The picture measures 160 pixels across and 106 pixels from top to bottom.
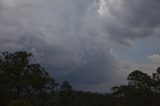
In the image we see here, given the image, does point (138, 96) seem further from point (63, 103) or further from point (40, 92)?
point (40, 92)

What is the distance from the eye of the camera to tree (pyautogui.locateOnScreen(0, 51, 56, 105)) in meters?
69.3

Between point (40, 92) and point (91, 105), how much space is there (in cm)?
5096

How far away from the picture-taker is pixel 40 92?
2879 inches

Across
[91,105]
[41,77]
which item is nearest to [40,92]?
[41,77]

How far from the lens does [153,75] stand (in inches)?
3797

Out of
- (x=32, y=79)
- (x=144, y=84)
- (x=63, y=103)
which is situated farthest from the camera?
(x=63, y=103)

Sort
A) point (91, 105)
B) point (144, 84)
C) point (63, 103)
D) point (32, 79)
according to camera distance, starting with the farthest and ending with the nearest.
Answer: point (91, 105), point (63, 103), point (144, 84), point (32, 79)

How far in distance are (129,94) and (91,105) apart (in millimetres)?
26372

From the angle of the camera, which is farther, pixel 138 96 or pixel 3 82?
pixel 138 96

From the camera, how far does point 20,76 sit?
70.2 metres

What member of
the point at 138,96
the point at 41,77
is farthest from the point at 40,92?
the point at 138,96

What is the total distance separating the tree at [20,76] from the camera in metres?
69.3

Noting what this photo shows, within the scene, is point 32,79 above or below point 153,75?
→ below

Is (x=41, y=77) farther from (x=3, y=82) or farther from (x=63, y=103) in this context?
(x=63, y=103)
